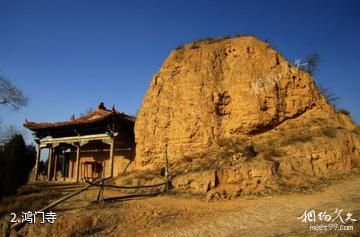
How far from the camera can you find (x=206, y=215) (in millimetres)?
10133

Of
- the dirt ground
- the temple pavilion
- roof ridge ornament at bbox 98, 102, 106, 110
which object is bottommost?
the dirt ground

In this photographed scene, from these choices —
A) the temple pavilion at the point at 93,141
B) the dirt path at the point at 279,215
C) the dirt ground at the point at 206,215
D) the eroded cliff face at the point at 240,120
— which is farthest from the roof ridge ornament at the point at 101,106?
the dirt path at the point at 279,215

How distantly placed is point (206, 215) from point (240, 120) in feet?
20.9

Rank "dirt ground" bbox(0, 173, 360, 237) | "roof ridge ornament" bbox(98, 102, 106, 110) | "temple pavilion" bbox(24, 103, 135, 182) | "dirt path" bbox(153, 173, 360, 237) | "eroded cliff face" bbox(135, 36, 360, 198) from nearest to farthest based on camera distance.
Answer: "dirt path" bbox(153, 173, 360, 237)
"dirt ground" bbox(0, 173, 360, 237)
"eroded cliff face" bbox(135, 36, 360, 198)
"temple pavilion" bbox(24, 103, 135, 182)
"roof ridge ornament" bbox(98, 102, 106, 110)

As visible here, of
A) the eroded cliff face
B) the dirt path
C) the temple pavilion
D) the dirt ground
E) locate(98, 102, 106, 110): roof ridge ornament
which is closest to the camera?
the dirt path

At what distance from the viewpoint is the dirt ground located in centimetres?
859

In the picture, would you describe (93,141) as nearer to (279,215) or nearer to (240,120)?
(240,120)

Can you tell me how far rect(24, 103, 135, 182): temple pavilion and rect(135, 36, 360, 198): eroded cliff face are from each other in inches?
105

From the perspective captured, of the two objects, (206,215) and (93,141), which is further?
(93,141)

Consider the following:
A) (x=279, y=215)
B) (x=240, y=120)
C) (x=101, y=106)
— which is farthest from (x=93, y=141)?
(x=279, y=215)

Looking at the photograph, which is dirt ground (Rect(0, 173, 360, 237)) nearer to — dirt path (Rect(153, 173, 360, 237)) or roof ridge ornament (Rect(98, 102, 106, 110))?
dirt path (Rect(153, 173, 360, 237))

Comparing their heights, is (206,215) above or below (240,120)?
below

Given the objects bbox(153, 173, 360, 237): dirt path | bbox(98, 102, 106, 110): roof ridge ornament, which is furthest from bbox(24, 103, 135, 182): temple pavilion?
bbox(153, 173, 360, 237): dirt path

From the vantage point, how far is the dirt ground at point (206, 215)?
8594mm
